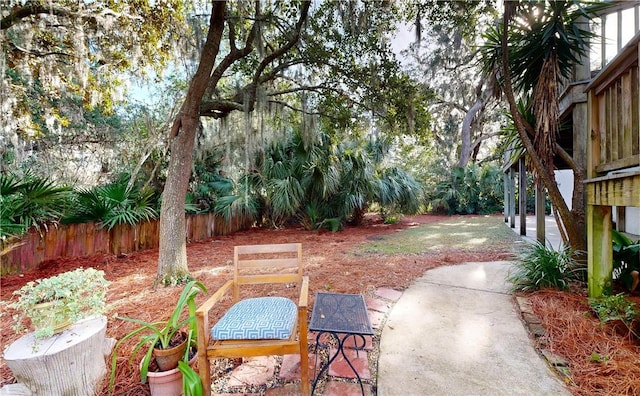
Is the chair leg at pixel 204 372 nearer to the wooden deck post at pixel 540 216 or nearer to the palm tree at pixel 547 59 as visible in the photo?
the palm tree at pixel 547 59

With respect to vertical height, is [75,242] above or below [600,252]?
below

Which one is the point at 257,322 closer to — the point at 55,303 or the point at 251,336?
the point at 251,336

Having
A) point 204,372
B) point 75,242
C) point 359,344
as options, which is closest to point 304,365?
point 204,372

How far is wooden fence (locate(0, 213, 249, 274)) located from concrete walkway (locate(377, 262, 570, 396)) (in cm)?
465

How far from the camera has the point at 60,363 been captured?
1391mm

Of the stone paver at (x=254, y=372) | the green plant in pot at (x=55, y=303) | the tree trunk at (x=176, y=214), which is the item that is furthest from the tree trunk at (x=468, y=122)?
the green plant in pot at (x=55, y=303)

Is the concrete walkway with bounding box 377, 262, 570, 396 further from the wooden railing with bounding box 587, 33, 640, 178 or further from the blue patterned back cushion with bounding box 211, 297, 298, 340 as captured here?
the wooden railing with bounding box 587, 33, 640, 178

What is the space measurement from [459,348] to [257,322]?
1448 millimetres

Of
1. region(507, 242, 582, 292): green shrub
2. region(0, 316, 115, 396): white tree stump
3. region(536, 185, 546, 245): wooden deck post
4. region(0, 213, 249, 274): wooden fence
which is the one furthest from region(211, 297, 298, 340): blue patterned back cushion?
region(536, 185, 546, 245): wooden deck post

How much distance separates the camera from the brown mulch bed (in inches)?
64.1

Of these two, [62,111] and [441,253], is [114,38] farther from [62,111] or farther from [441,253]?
[441,253]

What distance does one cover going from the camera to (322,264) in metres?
4.04

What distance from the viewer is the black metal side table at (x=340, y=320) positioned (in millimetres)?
1506

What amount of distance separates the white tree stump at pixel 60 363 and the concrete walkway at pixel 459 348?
1610 millimetres
